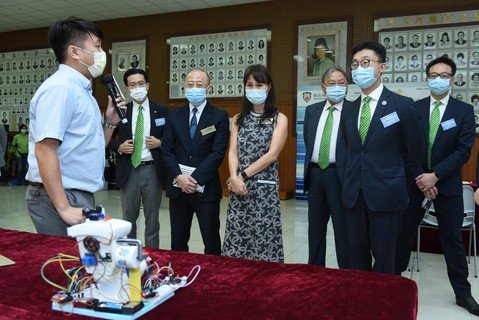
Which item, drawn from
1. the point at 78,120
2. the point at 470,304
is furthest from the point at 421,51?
the point at 78,120

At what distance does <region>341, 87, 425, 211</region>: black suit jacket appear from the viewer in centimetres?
229

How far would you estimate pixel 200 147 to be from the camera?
2990mm

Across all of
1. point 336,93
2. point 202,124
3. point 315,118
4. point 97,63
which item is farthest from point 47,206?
point 336,93

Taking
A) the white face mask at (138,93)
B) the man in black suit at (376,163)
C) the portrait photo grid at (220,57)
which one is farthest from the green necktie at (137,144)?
the portrait photo grid at (220,57)

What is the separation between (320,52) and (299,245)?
14.7 ft

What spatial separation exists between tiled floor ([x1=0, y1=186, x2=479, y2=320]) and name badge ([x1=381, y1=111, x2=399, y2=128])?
126 cm

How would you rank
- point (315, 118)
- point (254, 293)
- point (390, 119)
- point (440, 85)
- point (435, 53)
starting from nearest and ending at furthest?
point (254, 293), point (390, 119), point (440, 85), point (315, 118), point (435, 53)

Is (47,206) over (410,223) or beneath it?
over

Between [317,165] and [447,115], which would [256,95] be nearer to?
[317,165]

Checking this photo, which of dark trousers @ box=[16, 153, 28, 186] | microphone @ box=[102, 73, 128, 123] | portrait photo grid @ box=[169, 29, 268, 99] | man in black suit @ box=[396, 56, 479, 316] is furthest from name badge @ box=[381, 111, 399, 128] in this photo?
dark trousers @ box=[16, 153, 28, 186]

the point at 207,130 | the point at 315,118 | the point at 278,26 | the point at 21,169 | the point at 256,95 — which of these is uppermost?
the point at 278,26

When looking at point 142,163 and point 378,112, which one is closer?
point 378,112

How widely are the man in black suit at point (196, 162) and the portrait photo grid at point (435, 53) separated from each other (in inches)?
207

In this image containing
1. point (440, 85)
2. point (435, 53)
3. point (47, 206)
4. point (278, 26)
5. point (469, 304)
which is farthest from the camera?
point (278, 26)
